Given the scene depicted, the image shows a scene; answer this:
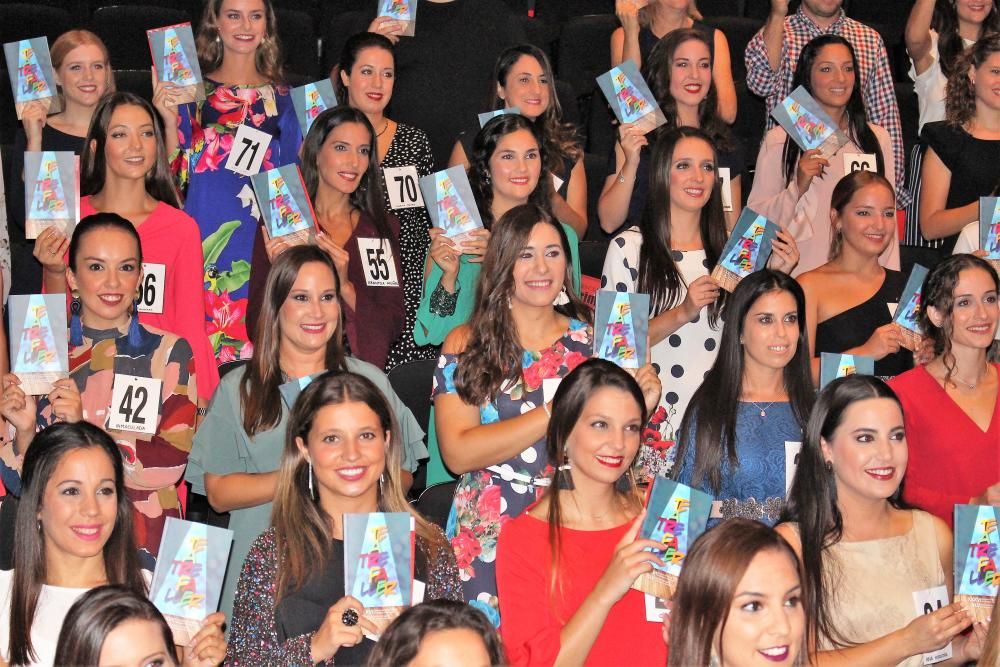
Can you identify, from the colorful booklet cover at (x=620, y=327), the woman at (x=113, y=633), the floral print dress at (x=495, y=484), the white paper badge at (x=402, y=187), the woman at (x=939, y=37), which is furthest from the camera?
the woman at (x=939, y=37)

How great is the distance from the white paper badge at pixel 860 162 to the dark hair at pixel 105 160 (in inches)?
113

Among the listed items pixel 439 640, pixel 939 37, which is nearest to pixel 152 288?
pixel 439 640

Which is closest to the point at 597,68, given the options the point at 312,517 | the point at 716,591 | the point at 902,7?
the point at 902,7

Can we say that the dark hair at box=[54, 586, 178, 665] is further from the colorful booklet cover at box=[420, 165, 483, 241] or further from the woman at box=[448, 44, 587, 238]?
the woman at box=[448, 44, 587, 238]

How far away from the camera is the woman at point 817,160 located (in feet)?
20.7

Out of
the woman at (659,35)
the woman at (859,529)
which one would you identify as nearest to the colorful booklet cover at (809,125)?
the woman at (659,35)

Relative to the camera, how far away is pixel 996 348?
570 centimetres

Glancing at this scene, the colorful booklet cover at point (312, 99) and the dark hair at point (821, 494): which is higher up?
the colorful booklet cover at point (312, 99)

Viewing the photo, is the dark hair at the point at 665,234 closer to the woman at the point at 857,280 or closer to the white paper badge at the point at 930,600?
the woman at the point at 857,280

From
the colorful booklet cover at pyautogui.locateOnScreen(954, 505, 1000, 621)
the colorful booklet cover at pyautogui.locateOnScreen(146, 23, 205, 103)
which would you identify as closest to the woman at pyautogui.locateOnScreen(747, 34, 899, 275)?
the colorful booklet cover at pyautogui.locateOnScreen(954, 505, 1000, 621)

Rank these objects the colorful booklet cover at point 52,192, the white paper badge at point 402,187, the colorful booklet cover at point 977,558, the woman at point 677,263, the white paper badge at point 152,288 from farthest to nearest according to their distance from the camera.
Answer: the white paper badge at point 402,187, the woman at point 677,263, the white paper badge at point 152,288, the colorful booklet cover at point 52,192, the colorful booklet cover at point 977,558

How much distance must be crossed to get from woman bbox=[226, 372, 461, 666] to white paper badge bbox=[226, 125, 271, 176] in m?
1.95

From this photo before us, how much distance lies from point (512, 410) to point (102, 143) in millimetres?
2071

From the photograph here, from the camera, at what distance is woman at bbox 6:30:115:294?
19.3ft
